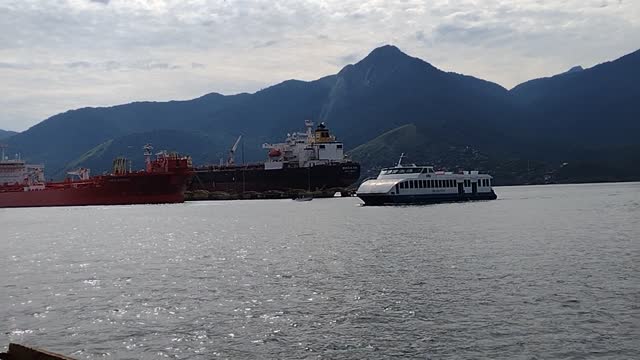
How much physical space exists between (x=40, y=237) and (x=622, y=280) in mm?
71930

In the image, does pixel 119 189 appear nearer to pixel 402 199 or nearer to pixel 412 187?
pixel 402 199

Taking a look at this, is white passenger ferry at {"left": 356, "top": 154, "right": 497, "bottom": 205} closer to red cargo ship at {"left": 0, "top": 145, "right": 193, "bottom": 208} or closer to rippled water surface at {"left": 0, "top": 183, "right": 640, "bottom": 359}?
red cargo ship at {"left": 0, "top": 145, "right": 193, "bottom": 208}

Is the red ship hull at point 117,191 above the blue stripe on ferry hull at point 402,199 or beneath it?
above

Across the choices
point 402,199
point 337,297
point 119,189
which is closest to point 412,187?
point 402,199

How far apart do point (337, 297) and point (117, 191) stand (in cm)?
13917

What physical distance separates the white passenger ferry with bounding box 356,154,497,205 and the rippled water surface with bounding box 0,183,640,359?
5992 cm

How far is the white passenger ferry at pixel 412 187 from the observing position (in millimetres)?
130375

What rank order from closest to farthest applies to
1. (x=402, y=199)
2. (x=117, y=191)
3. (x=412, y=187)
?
(x=402, y=199) < (x=412, y=187) < (x=117, y=191)

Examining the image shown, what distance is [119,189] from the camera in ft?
539

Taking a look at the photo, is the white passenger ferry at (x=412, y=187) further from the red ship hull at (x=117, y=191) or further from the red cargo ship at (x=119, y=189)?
the red ship hull at (x=117, y=191)

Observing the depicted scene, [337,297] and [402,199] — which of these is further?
[402,199]

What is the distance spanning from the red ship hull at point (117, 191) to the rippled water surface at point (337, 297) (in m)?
92.7

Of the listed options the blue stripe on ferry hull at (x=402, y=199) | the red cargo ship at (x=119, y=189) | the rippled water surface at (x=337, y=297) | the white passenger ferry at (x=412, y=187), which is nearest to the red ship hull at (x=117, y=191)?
the red cargo ship at (x=119, y=189)

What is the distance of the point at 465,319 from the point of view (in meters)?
29.5
